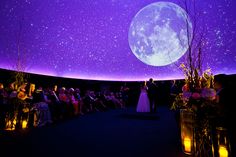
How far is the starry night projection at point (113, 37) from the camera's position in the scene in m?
8.97

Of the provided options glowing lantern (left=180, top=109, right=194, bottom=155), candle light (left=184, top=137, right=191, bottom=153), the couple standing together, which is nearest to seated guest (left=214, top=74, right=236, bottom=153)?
glowing lantern (left=180, top=109, right=194, bottom=155)

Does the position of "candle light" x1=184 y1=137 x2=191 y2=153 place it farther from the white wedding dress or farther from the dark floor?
the white wedding dress

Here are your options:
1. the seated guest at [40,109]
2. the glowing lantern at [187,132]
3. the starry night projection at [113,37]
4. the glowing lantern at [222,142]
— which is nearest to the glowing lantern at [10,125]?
the seated guest at [40,109]

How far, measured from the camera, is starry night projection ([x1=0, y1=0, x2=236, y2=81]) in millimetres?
8969

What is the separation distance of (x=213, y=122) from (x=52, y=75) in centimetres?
875

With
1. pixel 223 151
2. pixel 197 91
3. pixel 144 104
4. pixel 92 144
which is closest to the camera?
pixel 223 151

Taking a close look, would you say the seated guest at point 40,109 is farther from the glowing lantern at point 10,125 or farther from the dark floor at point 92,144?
the dark floor at point 92,144

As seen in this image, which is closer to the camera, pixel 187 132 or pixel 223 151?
pixel 223 151

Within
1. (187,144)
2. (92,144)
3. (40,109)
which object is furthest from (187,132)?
(40,109)

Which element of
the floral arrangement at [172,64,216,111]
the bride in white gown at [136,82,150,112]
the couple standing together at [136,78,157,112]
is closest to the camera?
the floral arrangement at [172,64,216,111]

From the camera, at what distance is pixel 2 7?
7.44 metres

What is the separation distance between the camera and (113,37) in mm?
11797

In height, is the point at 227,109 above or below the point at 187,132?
above

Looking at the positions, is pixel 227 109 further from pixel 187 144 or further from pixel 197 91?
pixel 187 144
